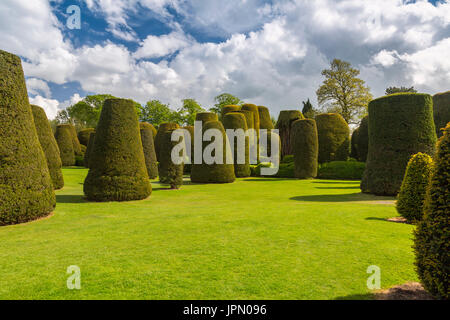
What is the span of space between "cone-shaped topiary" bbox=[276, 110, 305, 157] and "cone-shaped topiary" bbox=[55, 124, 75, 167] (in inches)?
980

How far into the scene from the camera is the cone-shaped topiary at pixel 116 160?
1162 cm

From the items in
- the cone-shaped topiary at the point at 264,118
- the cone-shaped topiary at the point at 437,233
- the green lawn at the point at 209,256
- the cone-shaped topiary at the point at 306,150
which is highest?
the cone-shaped topiary at the point at 264,118

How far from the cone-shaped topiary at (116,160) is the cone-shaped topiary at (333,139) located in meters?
19.7

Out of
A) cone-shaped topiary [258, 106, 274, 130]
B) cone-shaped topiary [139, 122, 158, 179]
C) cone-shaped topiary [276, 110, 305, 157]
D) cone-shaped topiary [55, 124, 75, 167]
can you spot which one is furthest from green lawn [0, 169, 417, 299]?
cone-shaped topiary [258, 106, 274, 130]

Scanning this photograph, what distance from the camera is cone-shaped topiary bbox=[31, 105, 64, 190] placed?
14844 mm

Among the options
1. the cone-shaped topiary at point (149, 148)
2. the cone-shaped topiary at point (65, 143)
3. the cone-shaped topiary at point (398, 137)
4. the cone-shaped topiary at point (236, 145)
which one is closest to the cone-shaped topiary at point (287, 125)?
the cone-shaped topiary at point (236, 145)

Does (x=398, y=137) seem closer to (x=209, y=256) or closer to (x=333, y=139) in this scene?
(x=209, y=256)

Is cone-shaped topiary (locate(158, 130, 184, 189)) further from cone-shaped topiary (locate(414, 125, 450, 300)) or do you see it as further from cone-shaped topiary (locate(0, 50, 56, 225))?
cone-shaped topiary (locate(414, 125, 450, 300))

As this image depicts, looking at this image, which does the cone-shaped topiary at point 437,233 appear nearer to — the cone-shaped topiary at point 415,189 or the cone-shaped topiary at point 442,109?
the cone-shaped topiary at point 415,189

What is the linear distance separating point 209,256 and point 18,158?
6854 mm
